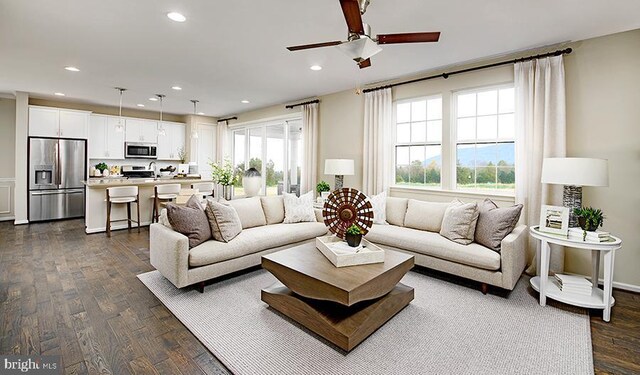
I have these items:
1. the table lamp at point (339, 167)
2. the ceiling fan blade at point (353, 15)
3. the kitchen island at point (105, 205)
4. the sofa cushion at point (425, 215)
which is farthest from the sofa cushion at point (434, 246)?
the kitchen island at point (105, 205)

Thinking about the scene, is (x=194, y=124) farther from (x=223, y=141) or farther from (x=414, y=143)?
(x=414, y=143)

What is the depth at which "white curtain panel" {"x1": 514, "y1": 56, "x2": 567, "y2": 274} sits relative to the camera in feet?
11.3

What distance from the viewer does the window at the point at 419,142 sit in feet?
15.3

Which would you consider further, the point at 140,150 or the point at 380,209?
the point at 140,150

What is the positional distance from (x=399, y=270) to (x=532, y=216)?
2172 millimetres

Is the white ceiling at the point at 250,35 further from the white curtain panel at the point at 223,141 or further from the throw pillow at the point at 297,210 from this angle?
the white curtain panel at the point at 223,141

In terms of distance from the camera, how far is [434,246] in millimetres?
3379

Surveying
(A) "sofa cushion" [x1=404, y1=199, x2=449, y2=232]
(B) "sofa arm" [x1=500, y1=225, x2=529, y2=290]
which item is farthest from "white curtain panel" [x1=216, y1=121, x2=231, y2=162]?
(B) "sofa arm" [x1=500, y1=225, x2=529, y2=290]

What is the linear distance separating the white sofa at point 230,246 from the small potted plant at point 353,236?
51.8 inches

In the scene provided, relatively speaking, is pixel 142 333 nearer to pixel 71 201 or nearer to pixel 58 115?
pixel 71 201

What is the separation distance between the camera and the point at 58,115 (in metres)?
6.64

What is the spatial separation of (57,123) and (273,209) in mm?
5879

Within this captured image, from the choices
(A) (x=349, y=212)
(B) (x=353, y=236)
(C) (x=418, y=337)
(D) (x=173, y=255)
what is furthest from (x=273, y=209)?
(C) (x=418, y=337)

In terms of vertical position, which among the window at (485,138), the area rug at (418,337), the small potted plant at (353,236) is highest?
the window at (485,138)
